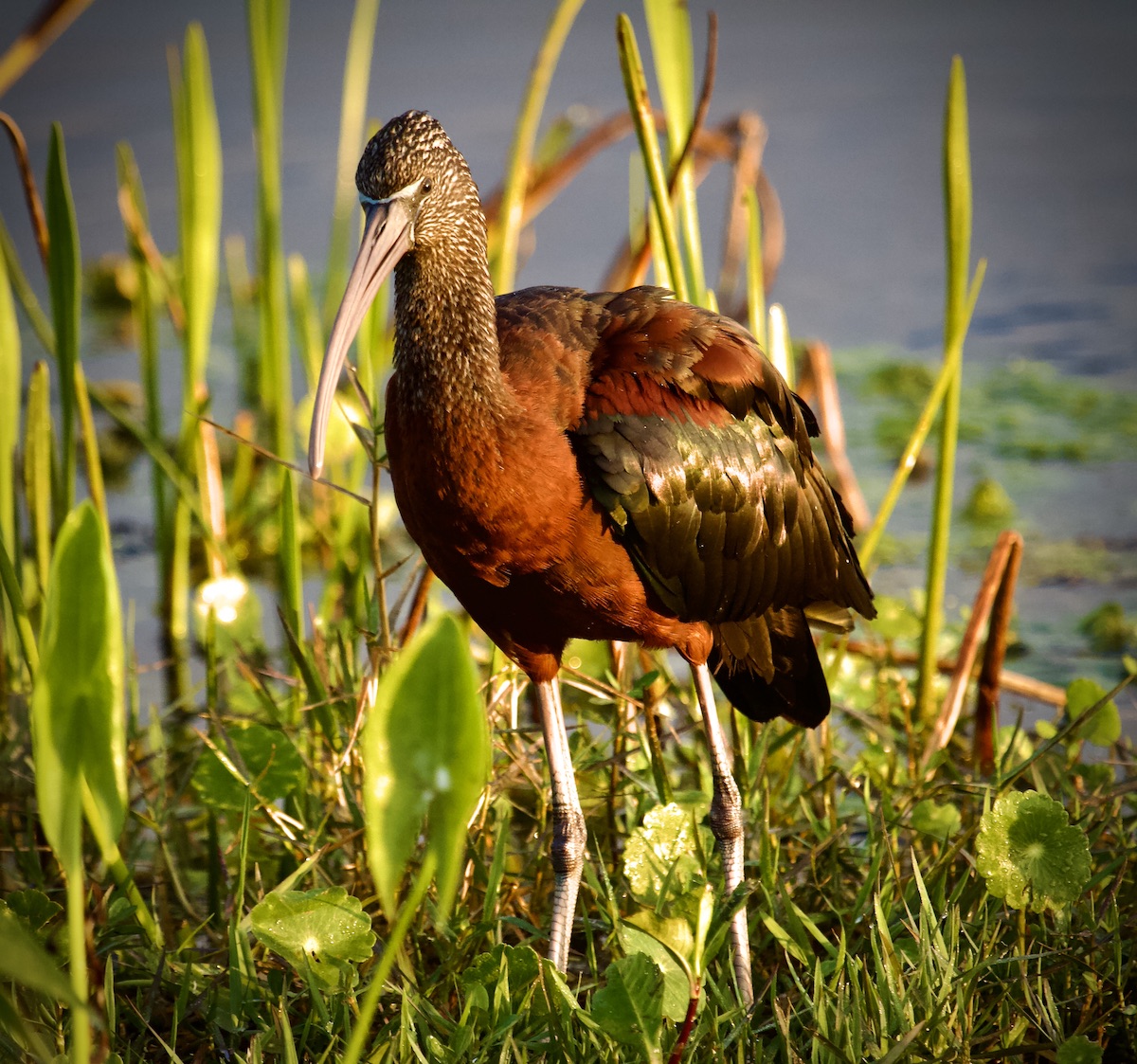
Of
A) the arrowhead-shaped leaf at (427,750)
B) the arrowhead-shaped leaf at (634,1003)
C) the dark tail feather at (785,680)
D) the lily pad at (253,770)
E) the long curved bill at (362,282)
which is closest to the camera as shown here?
the arrowhead-shaped leaf at (427,750)

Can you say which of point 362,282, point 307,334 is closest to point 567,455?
Answer: point 362,282

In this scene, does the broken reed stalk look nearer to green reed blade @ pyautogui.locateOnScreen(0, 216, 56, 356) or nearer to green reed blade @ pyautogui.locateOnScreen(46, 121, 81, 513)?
green reed blade @ pyautogui.locateOnScreen(46, 121, 81, 513)

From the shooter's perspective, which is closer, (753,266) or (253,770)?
(253,770)

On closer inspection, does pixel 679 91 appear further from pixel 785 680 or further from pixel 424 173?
pixel 785 680

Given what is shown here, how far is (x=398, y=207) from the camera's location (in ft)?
6.26

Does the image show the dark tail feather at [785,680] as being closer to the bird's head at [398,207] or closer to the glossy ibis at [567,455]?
the glossy ibis at [567,455]

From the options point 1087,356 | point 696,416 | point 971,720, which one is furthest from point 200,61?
point 1087,356

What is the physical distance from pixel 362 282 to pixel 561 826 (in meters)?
1.01

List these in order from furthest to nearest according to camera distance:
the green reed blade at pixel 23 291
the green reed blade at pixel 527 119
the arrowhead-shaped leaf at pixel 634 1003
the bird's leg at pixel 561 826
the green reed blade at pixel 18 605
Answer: the green reed blade at pixel 527 119, the green reed blade at pixel 23 291, the bird's leg at pixel 561 826, the green reed blade at pixel 18 605, the arrowhead-shaped leaf at pixel 634 1003

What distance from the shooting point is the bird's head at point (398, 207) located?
185 cm

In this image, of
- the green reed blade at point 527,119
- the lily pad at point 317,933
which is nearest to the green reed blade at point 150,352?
the green reed blade at point 527,119

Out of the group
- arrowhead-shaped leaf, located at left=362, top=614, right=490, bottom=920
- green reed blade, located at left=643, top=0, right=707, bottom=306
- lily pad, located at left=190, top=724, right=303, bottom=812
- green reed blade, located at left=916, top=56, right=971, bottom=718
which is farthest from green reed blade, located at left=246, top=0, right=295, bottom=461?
arrowhead-shaped leaf, located at left=362, top=614, right=490, bottom=920

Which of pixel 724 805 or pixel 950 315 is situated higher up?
pixel 950 315

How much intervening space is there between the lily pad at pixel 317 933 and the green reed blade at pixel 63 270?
0.92m
